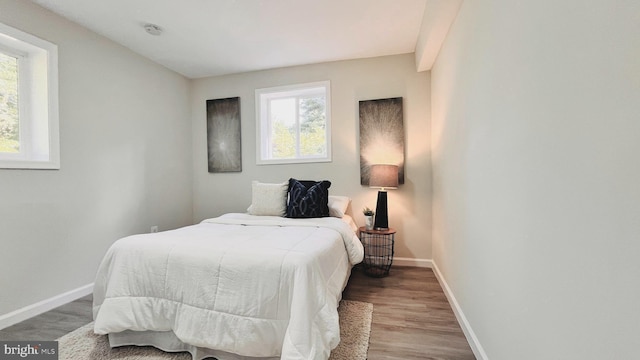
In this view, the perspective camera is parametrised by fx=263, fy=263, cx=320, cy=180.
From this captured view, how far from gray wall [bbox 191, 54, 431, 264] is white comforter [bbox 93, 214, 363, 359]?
1.72m

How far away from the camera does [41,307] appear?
216 cm

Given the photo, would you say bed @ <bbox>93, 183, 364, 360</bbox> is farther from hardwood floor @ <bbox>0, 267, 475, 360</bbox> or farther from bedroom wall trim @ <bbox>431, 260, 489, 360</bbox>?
bedroom wall trim @ <bbox>431, 260, 489, 360</bbox>

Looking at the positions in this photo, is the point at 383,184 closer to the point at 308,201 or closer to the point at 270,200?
the point at 308,201

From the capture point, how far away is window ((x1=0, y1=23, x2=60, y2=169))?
7.07 feet

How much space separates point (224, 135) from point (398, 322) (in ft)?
10.6

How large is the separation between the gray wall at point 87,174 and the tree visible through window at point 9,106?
0.27 meters

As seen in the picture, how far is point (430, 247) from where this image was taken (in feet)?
10.5

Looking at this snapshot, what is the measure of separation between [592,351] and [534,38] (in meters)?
1.03

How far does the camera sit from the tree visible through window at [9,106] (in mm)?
2135

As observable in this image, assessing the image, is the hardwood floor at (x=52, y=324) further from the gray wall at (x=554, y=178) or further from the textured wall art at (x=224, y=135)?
the gray wall at (x=554, y=178)

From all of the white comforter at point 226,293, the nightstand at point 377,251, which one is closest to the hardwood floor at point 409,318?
the nightstand at point 377,251

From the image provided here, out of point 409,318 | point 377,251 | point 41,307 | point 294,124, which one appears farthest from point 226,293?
point 294,124

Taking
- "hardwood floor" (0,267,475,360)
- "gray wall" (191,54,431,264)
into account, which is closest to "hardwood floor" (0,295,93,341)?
"hardwood floor" (0,267,475,360)

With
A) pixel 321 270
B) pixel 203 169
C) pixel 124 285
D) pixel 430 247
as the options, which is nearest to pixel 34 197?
pixel 124 285
